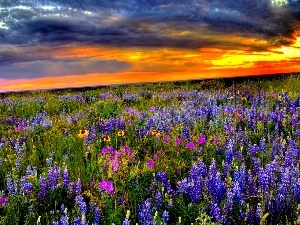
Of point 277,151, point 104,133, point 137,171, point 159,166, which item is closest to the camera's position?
point 137,171

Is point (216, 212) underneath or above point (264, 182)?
underneath

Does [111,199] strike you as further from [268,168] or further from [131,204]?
[268,168]

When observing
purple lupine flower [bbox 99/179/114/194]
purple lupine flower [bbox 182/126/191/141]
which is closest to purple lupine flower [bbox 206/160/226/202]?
purple lupine flower [bbox 99/179/114/194]

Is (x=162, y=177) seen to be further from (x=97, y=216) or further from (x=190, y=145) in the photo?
(x=190, y=145)

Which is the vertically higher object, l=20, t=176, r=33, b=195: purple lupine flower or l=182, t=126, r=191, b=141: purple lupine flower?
l=182, t=126, r=191, b=141: purple lupine flower

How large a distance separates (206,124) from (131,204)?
3607 millimetres

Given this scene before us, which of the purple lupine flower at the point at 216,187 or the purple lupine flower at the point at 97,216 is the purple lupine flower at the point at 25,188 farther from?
the purple lupine flower at the point at 216,187

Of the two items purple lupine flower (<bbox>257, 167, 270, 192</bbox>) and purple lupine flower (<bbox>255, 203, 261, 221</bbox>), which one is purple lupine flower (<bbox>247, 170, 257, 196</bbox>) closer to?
purple lupine flower (<bbox>257, 167, 270, 192</bbox>)

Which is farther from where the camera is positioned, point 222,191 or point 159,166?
point 159,166

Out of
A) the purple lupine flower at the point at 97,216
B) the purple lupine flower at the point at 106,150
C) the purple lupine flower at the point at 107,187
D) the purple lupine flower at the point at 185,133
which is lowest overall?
the purple lupine flower at the point at 97,216

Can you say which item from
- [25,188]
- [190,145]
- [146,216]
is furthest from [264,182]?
[25,188]

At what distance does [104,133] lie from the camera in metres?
6.23

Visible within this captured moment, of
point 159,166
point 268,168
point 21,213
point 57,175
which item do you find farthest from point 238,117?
point 21,213

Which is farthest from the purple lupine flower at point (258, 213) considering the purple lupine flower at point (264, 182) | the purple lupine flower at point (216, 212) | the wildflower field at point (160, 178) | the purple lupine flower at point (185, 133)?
the purple lupine flower at point (185, 133)
